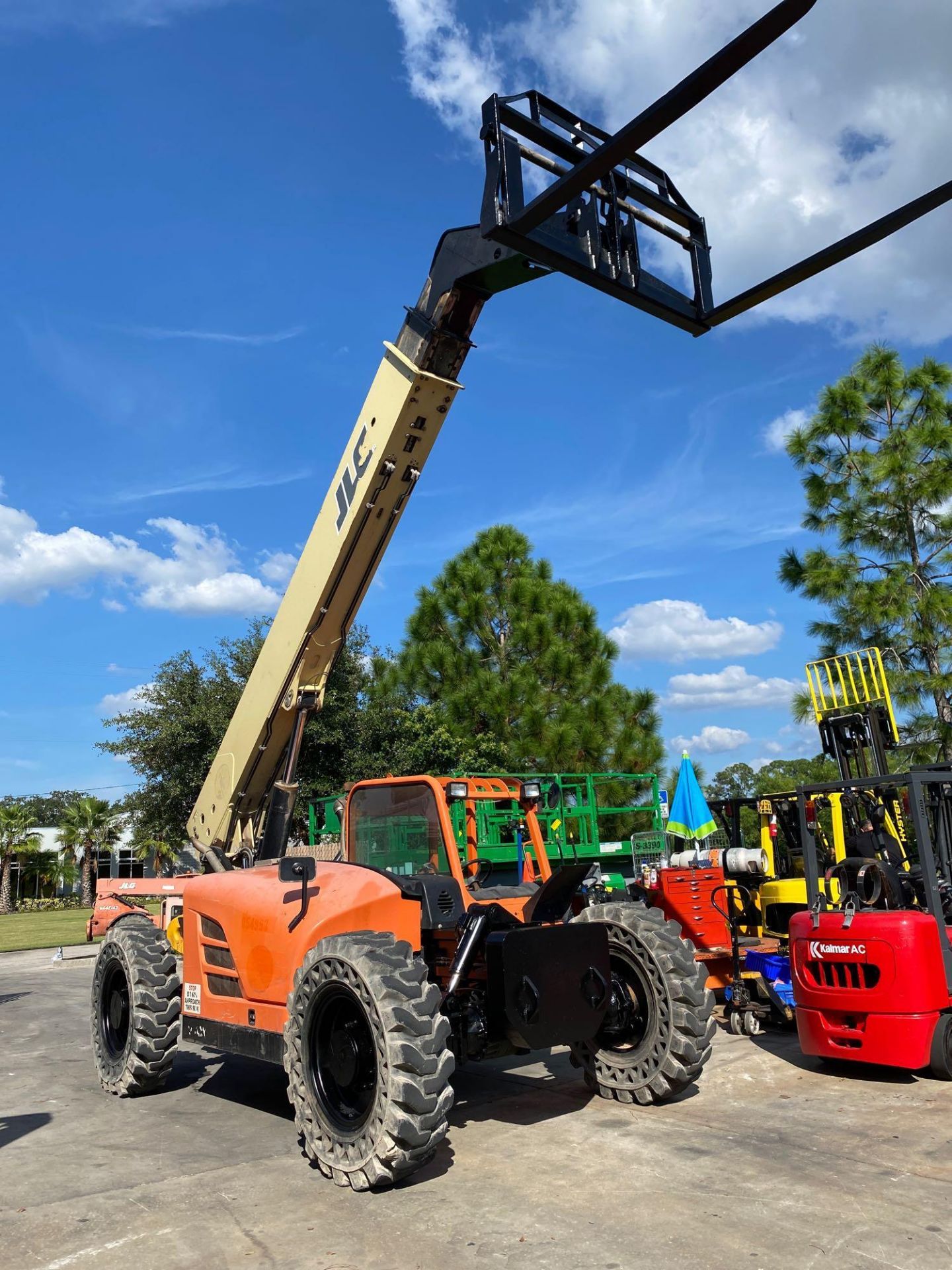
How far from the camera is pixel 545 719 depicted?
78.5 feet

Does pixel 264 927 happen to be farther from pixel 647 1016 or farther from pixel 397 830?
pixel 647 1016

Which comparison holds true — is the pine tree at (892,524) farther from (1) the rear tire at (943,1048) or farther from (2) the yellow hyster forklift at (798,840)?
(1) the rear tire at (943,1048)

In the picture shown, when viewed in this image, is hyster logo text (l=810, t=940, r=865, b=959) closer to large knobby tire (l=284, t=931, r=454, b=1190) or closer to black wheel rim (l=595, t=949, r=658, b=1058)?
black wheel rim (l=595, t=949, r=658, b=1058)

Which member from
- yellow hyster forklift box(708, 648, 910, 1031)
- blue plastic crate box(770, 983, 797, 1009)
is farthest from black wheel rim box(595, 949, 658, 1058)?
blue plastic crate box(770, 983, 797, 1009)

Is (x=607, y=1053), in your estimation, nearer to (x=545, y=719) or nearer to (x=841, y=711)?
(x=841, y=711)

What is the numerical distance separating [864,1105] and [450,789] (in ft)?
10.9

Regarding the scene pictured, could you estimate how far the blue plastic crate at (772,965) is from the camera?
9.27 meters

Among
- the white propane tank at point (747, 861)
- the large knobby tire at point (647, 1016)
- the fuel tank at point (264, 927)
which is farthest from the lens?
the white propane tank at point (747, 861)

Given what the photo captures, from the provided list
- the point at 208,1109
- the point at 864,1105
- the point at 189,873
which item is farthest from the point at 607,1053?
the point at 189,873

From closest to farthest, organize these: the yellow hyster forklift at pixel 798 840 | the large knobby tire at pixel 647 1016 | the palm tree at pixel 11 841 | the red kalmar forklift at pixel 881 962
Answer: the large knobby tire at pixel 647 1016, the red kalmar forklift at pixel 881 962, the yellow hyster forklift at pixel 798 840, the palm tree at pixel 11 841

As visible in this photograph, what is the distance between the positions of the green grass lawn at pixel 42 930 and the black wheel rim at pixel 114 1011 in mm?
16607

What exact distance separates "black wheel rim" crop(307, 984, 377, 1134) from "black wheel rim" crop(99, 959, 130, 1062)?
268cm

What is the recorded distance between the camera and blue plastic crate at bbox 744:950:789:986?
30.4 ft

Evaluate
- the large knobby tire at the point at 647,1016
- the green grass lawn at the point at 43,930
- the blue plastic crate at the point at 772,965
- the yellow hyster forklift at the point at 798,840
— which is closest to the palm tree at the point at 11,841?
the green grass lawn at the point at 43,930
